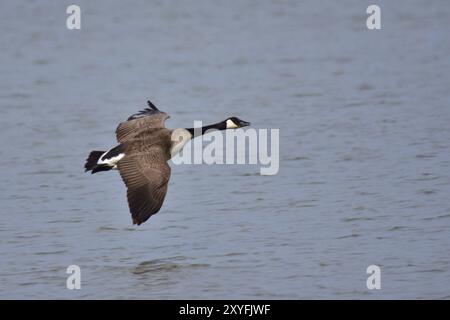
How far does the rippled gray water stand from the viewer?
10.1 m

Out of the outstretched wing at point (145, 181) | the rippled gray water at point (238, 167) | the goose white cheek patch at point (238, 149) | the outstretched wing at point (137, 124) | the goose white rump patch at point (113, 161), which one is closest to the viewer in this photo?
the outstretched wing at point (145, 181)

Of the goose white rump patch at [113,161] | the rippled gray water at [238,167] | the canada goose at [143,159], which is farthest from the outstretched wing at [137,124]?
the rippled gray water at [238,167]

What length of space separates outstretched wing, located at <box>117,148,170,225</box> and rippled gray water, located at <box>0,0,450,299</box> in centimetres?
75

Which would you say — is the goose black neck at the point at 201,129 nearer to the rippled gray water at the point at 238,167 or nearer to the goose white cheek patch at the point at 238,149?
the rippled gray water at the point at 238,167

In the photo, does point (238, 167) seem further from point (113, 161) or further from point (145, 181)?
point (145, 181)

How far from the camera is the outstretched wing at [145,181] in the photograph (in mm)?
9602

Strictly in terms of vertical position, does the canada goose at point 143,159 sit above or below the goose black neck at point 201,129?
below

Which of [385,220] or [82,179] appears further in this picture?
[82,179]

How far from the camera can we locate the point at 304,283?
9.72m

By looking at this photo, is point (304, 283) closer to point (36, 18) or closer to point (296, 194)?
point (296, 194)

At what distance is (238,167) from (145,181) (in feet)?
13.2

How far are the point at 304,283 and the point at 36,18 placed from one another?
52.2 feet

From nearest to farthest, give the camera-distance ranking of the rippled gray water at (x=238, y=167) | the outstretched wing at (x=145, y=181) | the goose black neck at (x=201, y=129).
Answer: the outstretched wing at (x=145, y=181), the rippled gray water at (x=238, y=167), the goose black neck at (x=201, y=129)

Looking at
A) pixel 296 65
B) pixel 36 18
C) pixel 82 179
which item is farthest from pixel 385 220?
pixel 36 18
